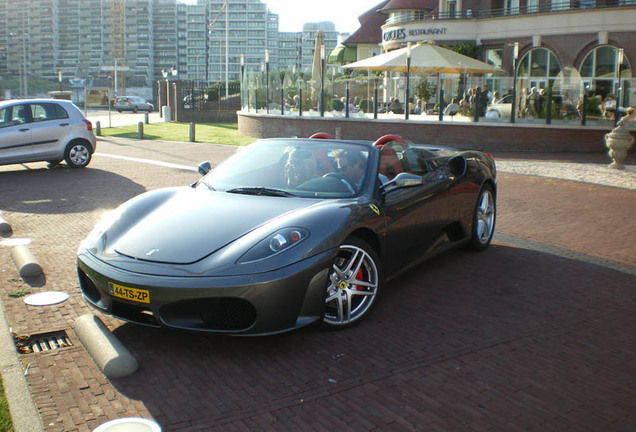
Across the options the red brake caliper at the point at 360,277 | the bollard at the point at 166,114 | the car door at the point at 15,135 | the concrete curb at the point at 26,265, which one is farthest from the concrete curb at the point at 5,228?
the bollard at the point at 166,114

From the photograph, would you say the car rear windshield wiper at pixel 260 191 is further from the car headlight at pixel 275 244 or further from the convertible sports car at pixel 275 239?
the car headlight at pixel 275 244

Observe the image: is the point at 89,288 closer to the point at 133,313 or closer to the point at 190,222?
the point at 133,313

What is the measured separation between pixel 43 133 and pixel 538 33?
3020cm

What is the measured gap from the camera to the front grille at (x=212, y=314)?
13.0 ft

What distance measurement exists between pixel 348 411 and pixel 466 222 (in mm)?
3590

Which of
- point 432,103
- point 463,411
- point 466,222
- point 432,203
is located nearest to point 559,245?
point 466,222

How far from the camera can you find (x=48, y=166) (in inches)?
598

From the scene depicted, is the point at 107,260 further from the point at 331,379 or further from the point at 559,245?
the point at 559,245

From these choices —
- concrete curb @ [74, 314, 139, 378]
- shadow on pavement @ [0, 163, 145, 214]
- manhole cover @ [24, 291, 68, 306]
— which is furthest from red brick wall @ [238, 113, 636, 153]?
concrete curb @ [74, 314, 139, 378]

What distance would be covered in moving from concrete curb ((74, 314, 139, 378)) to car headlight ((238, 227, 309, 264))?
3.00 ft

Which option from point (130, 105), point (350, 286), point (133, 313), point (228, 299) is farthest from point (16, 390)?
point (130, 105)

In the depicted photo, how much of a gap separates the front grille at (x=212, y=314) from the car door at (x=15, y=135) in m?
11.2

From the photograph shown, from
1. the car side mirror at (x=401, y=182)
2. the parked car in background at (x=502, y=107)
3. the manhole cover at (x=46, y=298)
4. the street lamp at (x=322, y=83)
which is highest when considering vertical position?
the street lamp at (x=322, y=83)

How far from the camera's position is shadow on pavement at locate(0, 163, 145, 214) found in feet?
32.4
